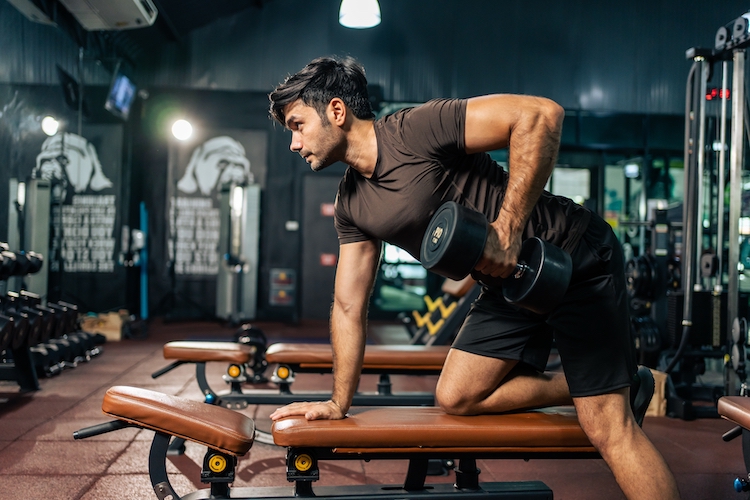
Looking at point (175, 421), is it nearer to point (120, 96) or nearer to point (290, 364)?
point (290, 364)

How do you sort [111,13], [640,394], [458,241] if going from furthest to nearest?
[111,13] → [640,394] → [458,241]

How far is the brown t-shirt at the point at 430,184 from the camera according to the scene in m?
1.51

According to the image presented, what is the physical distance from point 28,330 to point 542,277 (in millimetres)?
3234

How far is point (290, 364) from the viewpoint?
277 cm

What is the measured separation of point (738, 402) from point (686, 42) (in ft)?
26.0

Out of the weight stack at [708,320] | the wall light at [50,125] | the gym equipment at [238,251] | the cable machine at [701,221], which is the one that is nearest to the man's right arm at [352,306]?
the cable machine at [701,221]

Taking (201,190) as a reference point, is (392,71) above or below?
above

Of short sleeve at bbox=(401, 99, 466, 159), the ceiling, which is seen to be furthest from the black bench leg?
the ceiling

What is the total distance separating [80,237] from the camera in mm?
7164

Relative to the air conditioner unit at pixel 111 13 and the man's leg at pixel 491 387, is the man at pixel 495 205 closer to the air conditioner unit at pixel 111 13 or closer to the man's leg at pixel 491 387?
the man's leg at pixel 491 387

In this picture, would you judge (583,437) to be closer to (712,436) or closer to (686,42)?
(712,436)

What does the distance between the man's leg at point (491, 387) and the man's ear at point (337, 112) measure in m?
0.75

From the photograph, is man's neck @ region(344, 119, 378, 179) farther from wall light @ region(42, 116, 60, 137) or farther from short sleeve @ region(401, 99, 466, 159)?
wall light @ region(42, 116, 60, 137)

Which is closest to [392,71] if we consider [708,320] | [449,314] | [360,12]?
[360,12]
